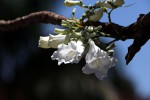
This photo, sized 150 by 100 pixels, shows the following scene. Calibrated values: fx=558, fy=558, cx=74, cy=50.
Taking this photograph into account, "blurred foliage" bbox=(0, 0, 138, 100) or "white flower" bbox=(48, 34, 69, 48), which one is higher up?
"white flower" bbox=(48, 34, 69, 48)

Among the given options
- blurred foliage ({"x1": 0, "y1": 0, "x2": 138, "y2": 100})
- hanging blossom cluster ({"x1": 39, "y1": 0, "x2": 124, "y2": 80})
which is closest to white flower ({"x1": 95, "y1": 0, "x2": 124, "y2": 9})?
hanging blossom cluster ({"x1": 39, "y1": 0, "x2": 124, "y2": 80})

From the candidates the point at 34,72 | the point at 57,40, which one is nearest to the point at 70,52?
the point at 57,40

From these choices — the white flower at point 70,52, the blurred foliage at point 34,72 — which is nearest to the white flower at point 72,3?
the white flower at point 70,52

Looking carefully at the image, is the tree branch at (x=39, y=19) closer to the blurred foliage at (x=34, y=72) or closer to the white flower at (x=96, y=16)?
the white flower at (x=96, y=16)

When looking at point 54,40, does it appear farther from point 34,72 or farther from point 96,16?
point 34,72

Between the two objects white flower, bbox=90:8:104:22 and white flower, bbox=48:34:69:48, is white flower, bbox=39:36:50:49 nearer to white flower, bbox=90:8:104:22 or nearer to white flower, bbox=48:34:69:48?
white flower, bbox=48:34:69:48

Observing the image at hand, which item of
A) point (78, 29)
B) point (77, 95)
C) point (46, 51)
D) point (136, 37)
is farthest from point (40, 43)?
point (77, 95)

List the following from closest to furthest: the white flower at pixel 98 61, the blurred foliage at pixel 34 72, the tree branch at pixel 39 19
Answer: the white flower at pixel 98 61 < the tree branch at pixel 39 19 < the blurred foliage at pixel 34 72
